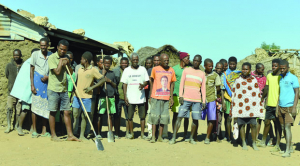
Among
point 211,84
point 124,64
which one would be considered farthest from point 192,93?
point 124,64

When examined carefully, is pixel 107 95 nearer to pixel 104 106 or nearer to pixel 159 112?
pixel 104 106

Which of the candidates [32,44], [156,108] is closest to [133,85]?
[156,108]

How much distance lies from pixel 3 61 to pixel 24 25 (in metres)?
1.19

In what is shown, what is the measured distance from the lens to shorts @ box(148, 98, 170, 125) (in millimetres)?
6699

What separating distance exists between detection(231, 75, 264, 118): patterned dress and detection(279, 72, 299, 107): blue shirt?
518 mm

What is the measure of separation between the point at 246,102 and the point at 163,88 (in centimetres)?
185

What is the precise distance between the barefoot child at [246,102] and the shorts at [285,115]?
0.40 metres

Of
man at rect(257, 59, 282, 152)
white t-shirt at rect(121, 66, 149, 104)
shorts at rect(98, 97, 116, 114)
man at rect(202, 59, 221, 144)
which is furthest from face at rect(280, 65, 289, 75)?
shorts at rect(98, 97, 116, 114)

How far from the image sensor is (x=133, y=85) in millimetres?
6914

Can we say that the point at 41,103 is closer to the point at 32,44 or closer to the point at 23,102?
the point at 23,102

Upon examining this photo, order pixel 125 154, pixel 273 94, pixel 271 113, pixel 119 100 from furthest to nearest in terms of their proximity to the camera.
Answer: pixel 119 100, pixel 271 113, pixel 273 94, pixel 125 154

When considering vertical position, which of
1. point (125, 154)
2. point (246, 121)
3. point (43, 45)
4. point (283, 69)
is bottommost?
point (125, 154)

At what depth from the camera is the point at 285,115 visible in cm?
604

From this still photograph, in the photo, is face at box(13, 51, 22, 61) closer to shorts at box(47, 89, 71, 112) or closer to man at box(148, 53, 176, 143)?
shorts at box(47, 89, 71, 112)
